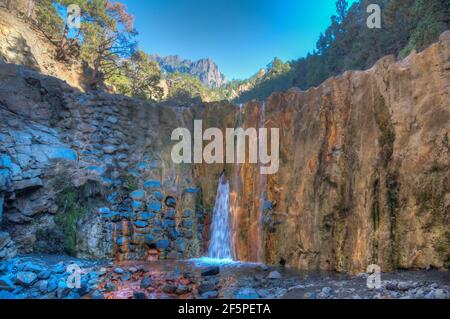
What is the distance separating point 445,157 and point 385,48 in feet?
61.4

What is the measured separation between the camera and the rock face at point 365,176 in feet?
21.2

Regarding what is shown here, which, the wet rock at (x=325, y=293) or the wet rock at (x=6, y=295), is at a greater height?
the wet rock at (x=325, y=293)

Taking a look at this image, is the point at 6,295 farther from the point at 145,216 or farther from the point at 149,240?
the point at 145,216

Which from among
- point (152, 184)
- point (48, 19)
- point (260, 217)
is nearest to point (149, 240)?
point (152, 184)

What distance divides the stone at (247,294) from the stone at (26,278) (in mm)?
4267

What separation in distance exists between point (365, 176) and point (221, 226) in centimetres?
516

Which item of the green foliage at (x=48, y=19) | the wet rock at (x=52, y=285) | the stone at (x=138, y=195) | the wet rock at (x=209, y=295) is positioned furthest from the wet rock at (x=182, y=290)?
the green foliage at (x=48, y=19)

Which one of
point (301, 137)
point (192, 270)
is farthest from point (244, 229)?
point (301, 137)

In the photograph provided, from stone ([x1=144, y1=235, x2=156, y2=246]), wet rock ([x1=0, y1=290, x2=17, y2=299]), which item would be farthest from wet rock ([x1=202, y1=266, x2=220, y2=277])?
wet rock ([x1=0, y1=290, x2=17, y2=299])

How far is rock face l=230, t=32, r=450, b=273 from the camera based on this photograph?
6461 millimetres

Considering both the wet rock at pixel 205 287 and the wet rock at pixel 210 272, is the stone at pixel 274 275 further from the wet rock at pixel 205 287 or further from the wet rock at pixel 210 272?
the wet rock at pixel 205 287

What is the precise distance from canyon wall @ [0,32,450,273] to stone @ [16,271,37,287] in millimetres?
1223
